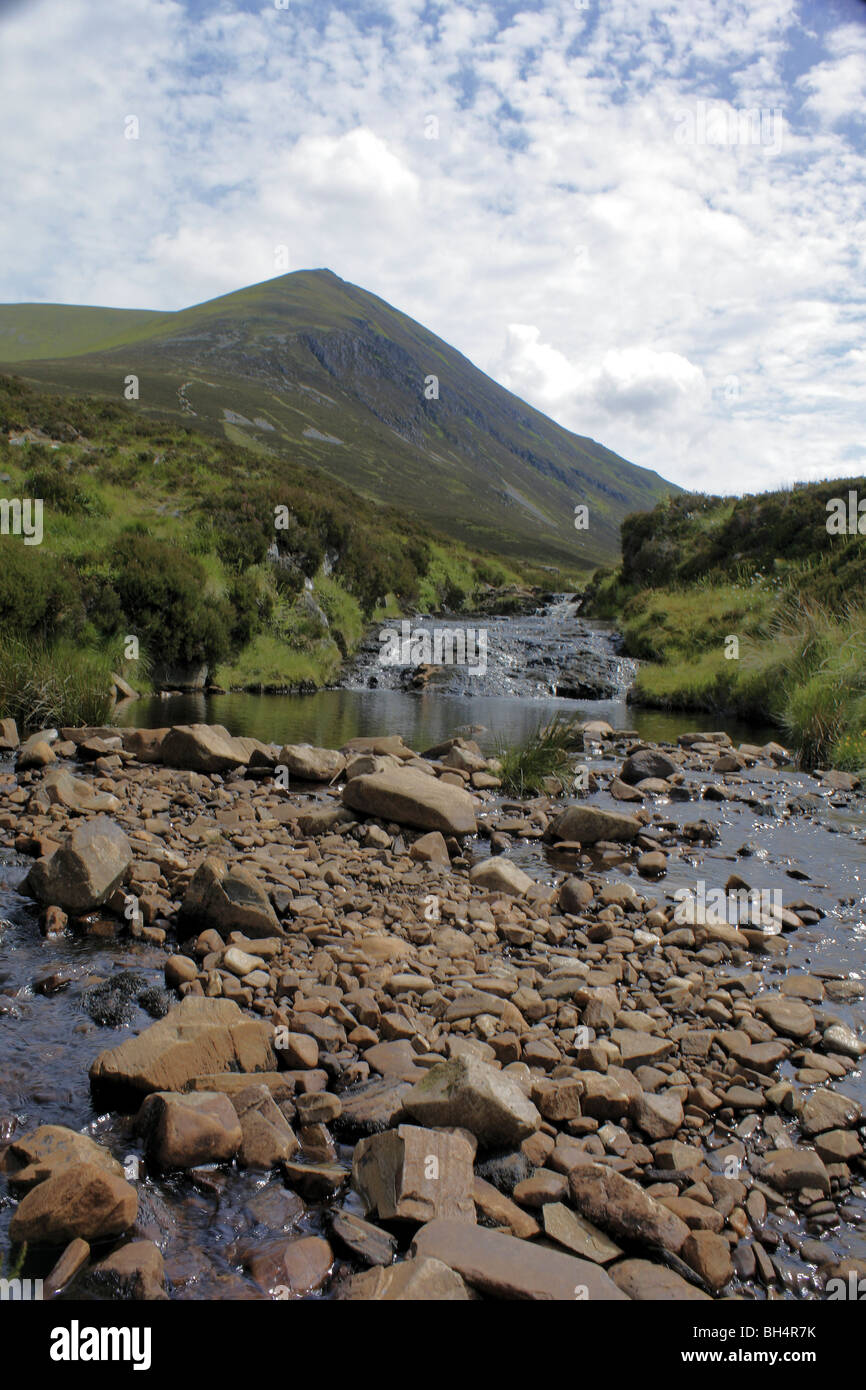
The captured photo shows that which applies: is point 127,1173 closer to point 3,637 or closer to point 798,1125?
point 798,1125

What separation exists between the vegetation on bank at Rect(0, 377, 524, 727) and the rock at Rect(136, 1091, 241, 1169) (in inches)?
416

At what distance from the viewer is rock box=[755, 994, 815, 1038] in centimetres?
445

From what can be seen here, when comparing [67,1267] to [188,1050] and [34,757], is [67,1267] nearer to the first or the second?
[188,1050]

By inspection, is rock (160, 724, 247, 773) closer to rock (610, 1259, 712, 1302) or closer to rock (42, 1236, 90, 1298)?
rock (42, 1236, 90, 1298)

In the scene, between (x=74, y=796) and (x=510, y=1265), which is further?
(x=74, y=796)

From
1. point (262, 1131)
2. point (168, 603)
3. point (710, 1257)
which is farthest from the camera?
point (168, 603)

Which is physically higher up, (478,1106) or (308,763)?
(308,763)

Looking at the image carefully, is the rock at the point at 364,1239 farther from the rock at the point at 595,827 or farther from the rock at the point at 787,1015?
the rock at the point at 595,827

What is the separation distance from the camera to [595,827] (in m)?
8.47

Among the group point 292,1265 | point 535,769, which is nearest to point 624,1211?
point 292,1265

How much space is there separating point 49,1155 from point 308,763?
7599mm

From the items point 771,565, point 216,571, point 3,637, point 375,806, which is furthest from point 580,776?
point 771,565

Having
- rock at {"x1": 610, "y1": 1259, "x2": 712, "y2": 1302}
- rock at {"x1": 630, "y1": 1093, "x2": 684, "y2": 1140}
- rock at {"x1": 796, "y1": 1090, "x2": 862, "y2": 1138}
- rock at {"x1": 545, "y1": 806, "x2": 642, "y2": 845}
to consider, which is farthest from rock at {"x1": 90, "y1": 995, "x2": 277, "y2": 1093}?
rock at {"x1": 545, "y1": 806, "x2": 642, "y2": 845}

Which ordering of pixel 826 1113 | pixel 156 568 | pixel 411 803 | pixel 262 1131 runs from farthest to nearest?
pixel 156 568
pixel 411 803
pixel 826 1113
pixel 262 1131
